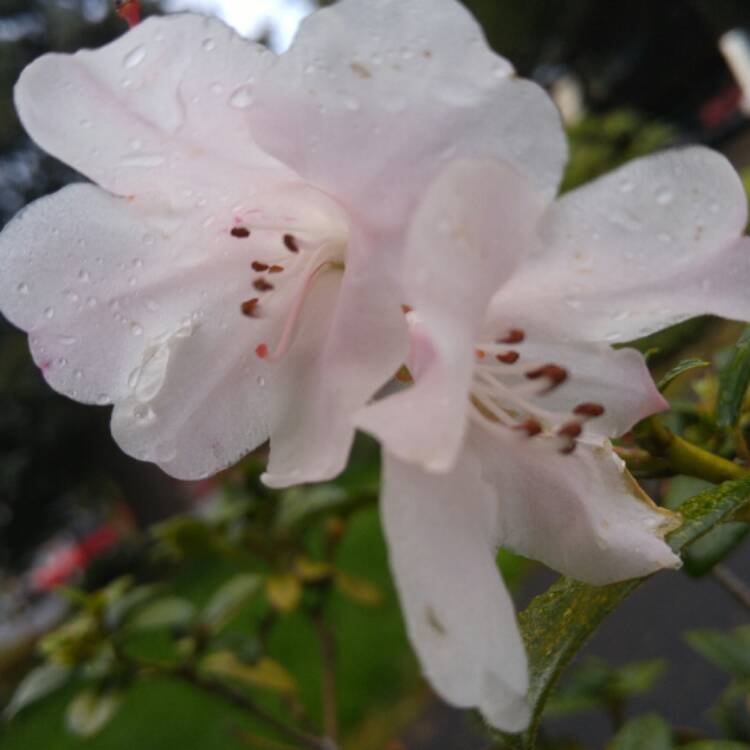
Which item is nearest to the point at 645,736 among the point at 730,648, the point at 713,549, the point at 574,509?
the point at 730,648

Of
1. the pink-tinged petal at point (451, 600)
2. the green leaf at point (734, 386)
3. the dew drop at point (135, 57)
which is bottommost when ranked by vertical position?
the green leaf at point (734, 386)

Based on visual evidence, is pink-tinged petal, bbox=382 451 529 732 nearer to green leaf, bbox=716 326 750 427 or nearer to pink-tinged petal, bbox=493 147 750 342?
pink-tinged petal, bbox=493 147 750 342

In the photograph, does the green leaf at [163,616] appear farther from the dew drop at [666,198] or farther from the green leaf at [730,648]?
the dew drop at [666,198]

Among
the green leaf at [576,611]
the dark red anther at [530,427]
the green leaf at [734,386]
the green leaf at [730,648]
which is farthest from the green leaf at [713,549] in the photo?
the green leaf at [730,648]

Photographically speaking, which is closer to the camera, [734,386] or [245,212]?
[245,212]

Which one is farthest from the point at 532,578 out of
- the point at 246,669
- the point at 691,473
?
the point at 691,473

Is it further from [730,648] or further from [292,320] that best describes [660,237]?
[730,648]
